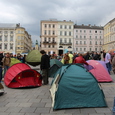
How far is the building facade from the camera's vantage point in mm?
72812

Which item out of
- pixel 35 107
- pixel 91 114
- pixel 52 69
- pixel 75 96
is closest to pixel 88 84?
pixel 75 96

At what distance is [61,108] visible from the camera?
5047 mm

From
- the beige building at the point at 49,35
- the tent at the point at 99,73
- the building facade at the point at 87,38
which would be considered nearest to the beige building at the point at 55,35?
the beige building at the point at 49,35

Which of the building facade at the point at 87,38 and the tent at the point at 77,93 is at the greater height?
the building facade at the point at 87,38

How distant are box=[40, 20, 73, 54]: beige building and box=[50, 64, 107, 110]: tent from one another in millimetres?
64513

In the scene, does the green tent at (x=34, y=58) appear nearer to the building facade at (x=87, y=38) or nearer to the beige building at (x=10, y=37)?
the building facade at (x=87, y=38)

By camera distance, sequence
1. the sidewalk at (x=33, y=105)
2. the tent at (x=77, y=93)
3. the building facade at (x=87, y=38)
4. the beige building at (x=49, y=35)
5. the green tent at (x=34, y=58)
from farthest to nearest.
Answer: the building facade at (x=87, y=38)
the beige building at (x=49, y=35)
the green tent at (x=34, y=58)
the tent at (x=77, y=93)
the sidewalk at (x=33, y=105)

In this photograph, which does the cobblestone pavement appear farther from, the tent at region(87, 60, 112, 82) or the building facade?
the building facade

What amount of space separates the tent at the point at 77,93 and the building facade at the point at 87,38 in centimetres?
6748

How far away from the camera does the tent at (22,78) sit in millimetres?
7996

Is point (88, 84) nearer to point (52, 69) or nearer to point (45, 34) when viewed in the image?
point (52, 69)

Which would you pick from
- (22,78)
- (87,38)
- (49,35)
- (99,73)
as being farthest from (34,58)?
(87,38)

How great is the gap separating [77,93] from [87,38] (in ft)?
233

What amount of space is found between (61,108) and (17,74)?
3686 millimetres
